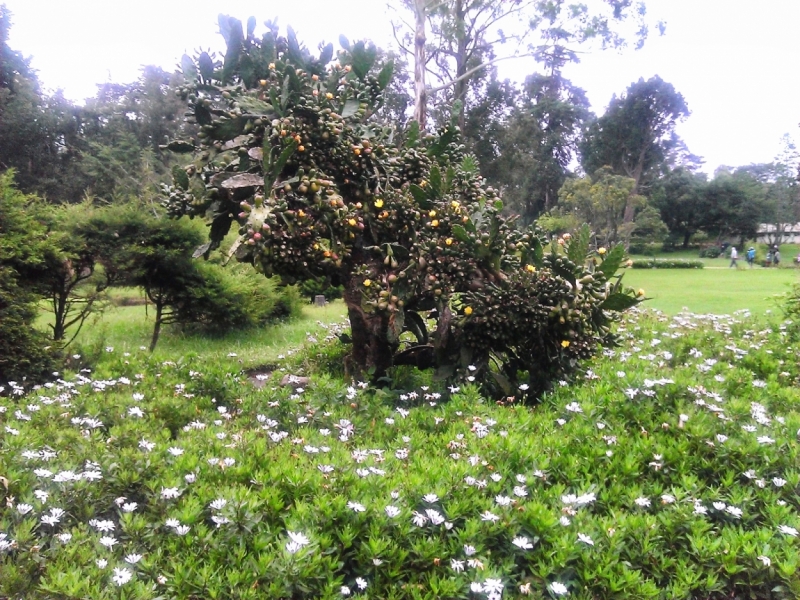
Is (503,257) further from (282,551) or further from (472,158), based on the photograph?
(282,551)

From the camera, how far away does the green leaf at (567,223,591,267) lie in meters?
2.99

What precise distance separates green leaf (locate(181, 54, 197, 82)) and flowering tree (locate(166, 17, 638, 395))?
1 cm

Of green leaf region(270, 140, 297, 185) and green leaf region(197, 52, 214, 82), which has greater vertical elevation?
green leaf region(197, 52, 214, 82)

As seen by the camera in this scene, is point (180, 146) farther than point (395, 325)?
Yes

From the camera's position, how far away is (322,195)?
3184 mm

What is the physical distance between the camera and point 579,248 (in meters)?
3.01

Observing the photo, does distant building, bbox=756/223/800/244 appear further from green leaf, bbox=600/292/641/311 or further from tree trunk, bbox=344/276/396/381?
tree trunk, bbox=344/276/396/381

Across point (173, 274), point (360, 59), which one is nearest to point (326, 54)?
point (360, 59)

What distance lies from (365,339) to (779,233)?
4256 cm

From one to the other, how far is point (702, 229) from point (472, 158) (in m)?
41.8

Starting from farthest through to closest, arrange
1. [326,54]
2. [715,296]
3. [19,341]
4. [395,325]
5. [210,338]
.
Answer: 1. [715,296]
2. [210,338]
3. [19,341]
4. [326,54]
5. [395,325]

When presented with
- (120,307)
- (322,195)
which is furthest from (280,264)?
(120,307)

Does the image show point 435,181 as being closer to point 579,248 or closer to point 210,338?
point 579,248

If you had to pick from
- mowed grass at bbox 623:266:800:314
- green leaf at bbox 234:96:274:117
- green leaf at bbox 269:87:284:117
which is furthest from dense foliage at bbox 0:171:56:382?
mowed grass at bbox 623:266:800:314
